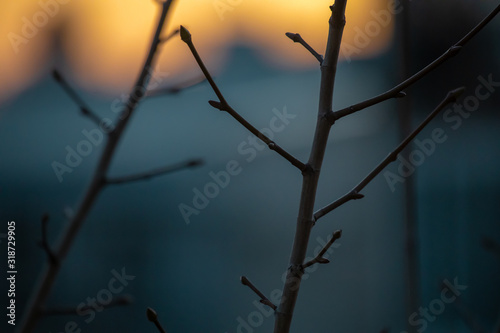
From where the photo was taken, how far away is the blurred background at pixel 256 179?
162 centimetres

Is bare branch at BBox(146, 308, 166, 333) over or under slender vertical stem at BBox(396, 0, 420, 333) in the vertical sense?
under

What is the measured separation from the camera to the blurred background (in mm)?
1621

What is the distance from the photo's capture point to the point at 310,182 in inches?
15.1

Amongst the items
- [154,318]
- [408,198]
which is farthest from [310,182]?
[408,198]

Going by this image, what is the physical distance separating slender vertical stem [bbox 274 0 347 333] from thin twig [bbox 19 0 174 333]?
0.17 m

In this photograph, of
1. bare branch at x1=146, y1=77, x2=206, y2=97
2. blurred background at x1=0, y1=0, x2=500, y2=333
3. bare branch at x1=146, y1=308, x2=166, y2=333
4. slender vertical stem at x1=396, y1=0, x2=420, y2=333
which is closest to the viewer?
bare branch at x1=146, y1=308, x2=166, y2=333

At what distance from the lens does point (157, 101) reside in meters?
1.86

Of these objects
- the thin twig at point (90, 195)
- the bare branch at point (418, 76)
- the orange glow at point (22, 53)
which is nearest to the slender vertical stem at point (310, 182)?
the bare branch at point (418, 76)

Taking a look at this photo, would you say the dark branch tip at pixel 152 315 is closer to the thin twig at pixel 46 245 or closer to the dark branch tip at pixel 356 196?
the thin twig at pixel 46 245

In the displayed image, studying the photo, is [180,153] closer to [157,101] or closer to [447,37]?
[157,101]

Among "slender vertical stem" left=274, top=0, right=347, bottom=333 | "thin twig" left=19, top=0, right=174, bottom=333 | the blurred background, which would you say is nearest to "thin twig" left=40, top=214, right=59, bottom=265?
"thin twig" left=19, top=0, right=174, bottom=333

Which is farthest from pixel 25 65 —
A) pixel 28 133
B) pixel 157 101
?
pixel 157 101

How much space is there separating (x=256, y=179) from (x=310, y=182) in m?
1.51

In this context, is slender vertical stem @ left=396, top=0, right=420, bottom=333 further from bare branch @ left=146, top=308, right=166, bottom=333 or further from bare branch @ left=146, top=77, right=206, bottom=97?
bare branch @ left=146, top=308, right=166, bottom=333
